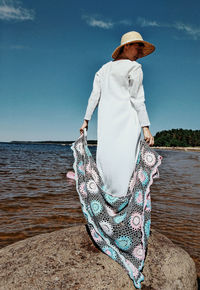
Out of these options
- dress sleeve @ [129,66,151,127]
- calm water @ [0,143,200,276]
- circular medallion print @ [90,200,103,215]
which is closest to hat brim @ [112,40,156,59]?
dress sleeve @ [129,66,151,127]

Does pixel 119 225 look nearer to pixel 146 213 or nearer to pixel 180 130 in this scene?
pixel 146 213

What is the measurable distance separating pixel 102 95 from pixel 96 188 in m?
1.11

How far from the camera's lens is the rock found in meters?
2.19

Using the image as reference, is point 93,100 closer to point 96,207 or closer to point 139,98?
point 139,98

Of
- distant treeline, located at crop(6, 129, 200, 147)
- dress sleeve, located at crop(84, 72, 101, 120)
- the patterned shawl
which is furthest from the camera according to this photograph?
distant treeline, located at crop(6, 129, 200, 147)

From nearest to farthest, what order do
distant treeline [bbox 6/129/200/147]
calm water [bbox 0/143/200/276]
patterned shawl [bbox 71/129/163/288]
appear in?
patterned shawl [bbox 71/129/163/288], calm water [bbox 0/143/200/276], distant treeline [bbox 6/129/200/147]

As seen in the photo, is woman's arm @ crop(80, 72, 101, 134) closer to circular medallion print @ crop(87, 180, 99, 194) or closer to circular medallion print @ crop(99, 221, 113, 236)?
circular medallion print @ crop(87, 180, 99, 194)

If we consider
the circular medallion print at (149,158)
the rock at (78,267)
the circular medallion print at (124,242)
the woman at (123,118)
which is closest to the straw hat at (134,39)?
the woman at (123,118)

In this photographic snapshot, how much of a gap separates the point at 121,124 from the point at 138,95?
0.37 m

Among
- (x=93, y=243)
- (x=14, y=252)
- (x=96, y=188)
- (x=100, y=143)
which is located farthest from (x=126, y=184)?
(x=14, y=252)

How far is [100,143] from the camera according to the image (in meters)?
2.84

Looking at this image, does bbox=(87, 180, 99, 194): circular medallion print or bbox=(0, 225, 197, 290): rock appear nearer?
bbox=(0, 225, 197, 290): rock

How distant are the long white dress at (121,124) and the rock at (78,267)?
72cm

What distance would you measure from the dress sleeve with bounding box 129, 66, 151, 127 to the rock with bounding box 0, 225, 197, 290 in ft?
4.85
